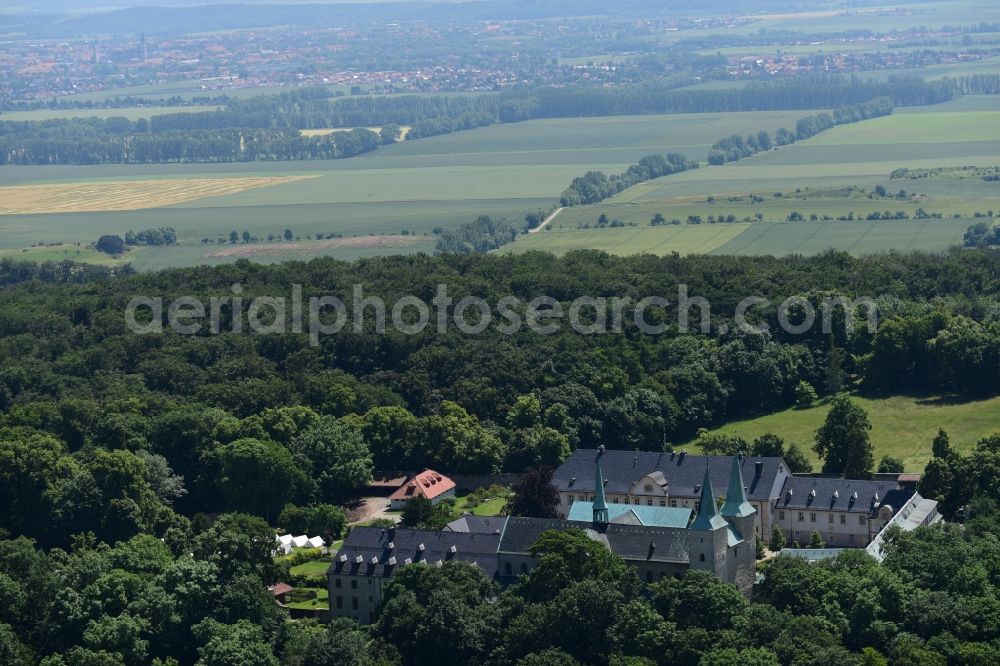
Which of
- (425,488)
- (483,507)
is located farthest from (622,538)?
(425,488)

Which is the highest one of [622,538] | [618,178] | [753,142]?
[622,538]

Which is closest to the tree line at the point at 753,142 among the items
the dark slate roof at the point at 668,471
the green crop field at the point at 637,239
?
the green crop field at the point at 637,239

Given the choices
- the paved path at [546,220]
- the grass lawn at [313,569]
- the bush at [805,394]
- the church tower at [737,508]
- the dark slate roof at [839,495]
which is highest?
the church tower at [737,508]

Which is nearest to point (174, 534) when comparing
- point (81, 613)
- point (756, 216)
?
point (81, 613)

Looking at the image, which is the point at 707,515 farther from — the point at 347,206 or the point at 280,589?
the point at 347,206

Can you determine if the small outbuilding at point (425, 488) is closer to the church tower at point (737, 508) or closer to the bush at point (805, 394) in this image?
the church tower at point (737, 508)

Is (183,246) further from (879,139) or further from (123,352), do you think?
(879,139)
